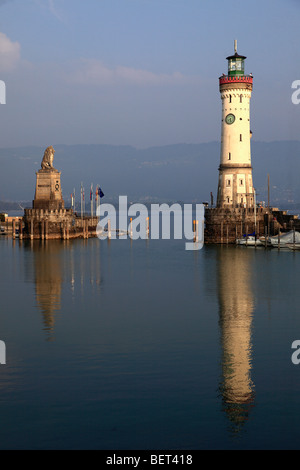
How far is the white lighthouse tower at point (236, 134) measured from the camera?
362 ft

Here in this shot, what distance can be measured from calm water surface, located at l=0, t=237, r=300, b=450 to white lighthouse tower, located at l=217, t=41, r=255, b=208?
1739 inches

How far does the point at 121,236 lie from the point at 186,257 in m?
61.8

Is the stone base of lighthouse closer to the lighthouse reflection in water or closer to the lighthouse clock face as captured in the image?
the lighthouse clock face

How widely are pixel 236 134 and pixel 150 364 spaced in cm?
8203

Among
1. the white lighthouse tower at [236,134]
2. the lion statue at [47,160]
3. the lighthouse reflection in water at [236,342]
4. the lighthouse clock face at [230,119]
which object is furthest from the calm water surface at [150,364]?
the lion statue at [47,160]

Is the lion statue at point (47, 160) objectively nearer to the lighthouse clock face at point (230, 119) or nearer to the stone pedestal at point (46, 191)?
the stone pedestal at point (46, 191)

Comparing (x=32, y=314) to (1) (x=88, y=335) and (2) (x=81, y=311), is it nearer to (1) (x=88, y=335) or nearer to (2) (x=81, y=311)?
(2) (x=81, y=311)

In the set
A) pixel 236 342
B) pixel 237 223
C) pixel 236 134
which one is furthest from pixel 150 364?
pixel 236 134

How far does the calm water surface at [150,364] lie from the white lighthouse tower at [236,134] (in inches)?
1739

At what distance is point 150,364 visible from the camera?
111ft

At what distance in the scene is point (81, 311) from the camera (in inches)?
1945

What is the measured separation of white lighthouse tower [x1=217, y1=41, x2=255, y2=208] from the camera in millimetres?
110312
